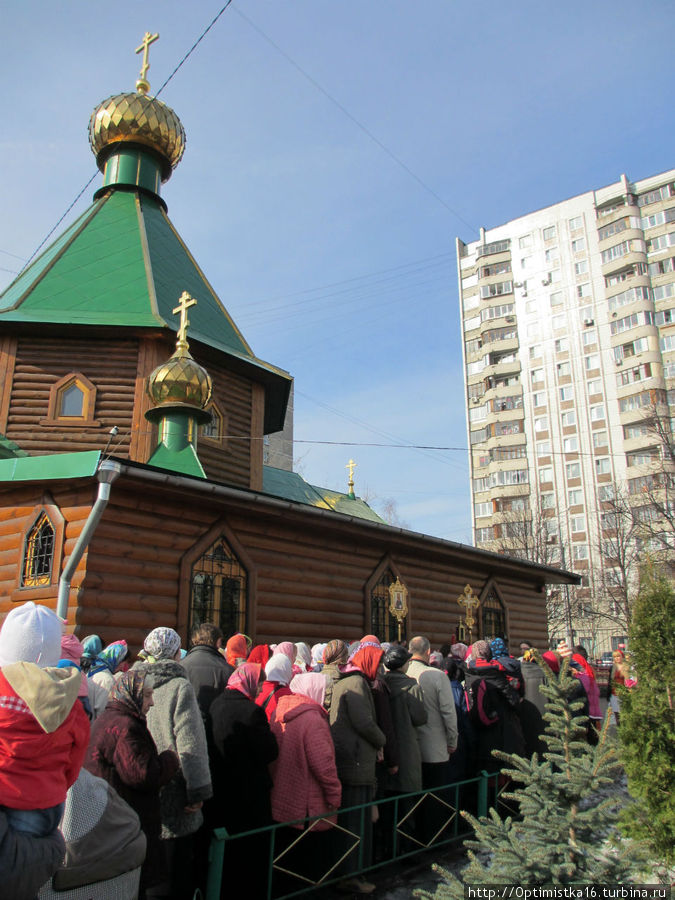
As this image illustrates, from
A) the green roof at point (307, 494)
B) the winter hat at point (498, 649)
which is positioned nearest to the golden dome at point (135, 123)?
the green roof at point (307, 494)

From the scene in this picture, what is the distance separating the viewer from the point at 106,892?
291cm

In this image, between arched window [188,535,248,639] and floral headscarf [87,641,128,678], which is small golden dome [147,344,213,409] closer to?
arched window [188,535,248,639]

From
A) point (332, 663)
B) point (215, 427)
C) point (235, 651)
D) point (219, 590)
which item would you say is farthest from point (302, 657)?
point (215, 427)

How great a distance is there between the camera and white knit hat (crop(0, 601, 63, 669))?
8.24 ft

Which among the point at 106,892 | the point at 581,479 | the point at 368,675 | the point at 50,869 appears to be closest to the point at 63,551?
the point at 368,675

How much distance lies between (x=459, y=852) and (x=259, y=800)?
235 centimetres

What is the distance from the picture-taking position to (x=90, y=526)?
7.82m

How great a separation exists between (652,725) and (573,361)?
48.6 meters

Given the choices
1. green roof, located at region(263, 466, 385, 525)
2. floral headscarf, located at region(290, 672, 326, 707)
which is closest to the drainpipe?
floral headscarf, located at region(290, 672, 326, 707)

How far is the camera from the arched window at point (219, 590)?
9.51 m

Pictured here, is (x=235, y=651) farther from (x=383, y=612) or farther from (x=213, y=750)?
(x=383, y=612)

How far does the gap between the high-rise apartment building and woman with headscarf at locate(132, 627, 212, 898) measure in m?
39.0

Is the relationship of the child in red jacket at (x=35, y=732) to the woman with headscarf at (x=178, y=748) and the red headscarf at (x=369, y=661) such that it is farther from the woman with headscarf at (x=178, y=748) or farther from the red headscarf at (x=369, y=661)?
the red headscarf at (x=369, y=661)

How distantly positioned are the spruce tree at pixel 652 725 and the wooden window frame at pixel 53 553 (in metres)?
6.56
